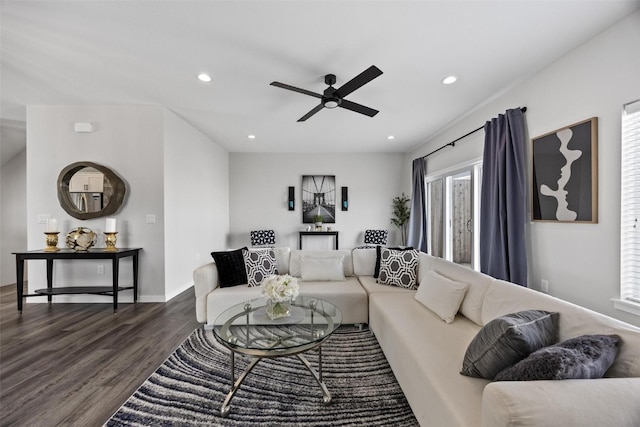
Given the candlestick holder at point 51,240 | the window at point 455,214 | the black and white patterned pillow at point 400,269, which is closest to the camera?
the black and white patterned pillow at point 400,269

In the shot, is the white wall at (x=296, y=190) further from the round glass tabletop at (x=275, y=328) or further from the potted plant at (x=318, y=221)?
the round glass tabletop at (x=275, y=328)

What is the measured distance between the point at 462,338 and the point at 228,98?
3.35 metres

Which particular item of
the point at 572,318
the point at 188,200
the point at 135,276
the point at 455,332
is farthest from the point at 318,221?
the point at 572,318

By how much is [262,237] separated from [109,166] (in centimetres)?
314

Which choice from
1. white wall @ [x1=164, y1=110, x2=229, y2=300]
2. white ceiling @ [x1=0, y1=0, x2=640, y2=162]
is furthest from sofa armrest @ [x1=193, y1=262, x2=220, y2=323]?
white ceiling @ [x1=0, y1=0, x2=640, y2=162]

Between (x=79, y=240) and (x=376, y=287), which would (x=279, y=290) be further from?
(x=79, y=240)

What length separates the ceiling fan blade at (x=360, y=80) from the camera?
6.72 feet

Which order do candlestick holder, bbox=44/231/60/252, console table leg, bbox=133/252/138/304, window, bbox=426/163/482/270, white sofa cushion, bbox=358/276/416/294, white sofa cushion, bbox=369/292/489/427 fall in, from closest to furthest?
white sofa cushion, bbox=369/292/489/427
white sofa cushion, bbox=358/276/416/294
candlestick holder, bbox=44/231/60/252
console table leg, bbox=133/252/138/304
window, bbox=426/163/482/270

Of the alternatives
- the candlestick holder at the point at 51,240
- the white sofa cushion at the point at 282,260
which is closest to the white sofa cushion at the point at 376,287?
the white sofa cushion at the point at 282,260

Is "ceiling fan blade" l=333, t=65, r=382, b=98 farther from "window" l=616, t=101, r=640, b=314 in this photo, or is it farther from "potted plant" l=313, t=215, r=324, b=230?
"potted plant" l=313, t=215, r=324, b=230

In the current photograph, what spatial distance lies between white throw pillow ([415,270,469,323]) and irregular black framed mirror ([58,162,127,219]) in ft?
12.7

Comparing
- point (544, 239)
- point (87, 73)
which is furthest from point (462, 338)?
point (87, 73)

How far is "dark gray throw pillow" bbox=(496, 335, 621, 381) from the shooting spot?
90cm

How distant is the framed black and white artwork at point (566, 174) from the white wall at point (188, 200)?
435 cm
